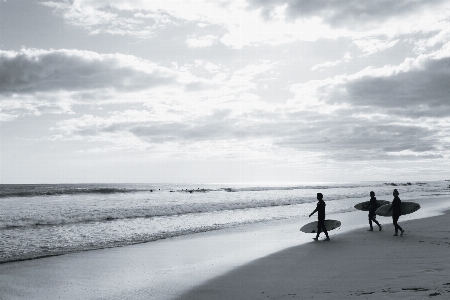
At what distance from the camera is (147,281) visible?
30.9 ft

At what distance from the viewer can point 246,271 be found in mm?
10320

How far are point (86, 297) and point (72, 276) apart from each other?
7.35 feet

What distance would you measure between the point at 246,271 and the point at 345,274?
2652 millimetres

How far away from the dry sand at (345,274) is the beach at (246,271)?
0.02 m

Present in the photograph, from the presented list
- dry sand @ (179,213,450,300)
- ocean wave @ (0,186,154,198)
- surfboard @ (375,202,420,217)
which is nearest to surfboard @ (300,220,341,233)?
dry sand @ (179,213,450,300)

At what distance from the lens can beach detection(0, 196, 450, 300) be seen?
26.5 feet

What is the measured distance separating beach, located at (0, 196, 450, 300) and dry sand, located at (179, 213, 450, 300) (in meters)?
0.02

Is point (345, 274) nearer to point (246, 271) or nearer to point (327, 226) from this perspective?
point (246, 271)

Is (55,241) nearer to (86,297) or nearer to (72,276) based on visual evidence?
(72,276)

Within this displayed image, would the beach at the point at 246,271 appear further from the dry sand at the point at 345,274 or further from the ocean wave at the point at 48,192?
the ocean wave at the point at 48,192

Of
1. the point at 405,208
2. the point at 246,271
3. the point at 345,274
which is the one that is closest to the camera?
the point at 345,274

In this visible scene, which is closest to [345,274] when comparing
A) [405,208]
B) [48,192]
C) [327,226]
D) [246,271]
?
[246,271]

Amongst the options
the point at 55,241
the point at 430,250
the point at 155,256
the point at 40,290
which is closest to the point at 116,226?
the point at 55,241

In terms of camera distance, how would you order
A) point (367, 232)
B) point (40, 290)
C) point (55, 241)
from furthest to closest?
point (367, 232)
point (55, 241)
point (40, 290)
